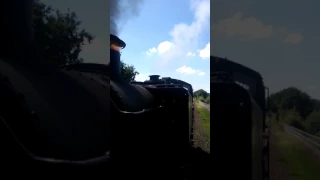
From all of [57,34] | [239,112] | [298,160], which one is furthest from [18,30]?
[298,160]

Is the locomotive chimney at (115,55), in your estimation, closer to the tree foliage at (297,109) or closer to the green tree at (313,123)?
the tree foliage at (297,109)

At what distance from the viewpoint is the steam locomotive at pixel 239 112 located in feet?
4.81

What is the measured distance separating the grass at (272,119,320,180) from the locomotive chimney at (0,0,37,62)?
4.52 feet

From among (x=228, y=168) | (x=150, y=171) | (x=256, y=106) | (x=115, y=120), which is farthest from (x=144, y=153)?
(x=256, y=106)

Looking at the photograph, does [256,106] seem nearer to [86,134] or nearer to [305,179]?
[305,179]

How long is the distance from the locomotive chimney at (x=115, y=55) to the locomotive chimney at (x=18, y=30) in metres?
0.55

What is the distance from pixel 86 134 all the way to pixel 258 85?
0.96 metres

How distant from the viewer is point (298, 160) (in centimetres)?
139

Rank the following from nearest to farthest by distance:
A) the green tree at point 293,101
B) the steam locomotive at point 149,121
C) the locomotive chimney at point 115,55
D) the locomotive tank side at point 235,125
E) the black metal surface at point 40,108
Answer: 1. the black metal surface at point 40,108
2. the green tree at point 293,101
3. the locomotive tank side at point 235,125
4. the locomotive chimney at point 115,55
5. the steam locomotive at point 149,121

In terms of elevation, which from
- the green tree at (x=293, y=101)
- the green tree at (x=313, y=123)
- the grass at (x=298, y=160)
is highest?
the green tree at (x=293, y=101)

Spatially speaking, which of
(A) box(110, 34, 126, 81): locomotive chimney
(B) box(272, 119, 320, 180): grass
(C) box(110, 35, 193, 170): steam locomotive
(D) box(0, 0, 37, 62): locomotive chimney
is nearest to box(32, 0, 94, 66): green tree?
(D) box(0, 0, 37, 62): locomotive chimney

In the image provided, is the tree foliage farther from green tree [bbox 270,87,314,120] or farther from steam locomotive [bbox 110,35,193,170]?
steam locomotive [bbox 110,35,193,170]

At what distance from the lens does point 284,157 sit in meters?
1.45

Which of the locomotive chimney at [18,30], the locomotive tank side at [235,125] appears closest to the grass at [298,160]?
the locomotive tank side at [235,125]
